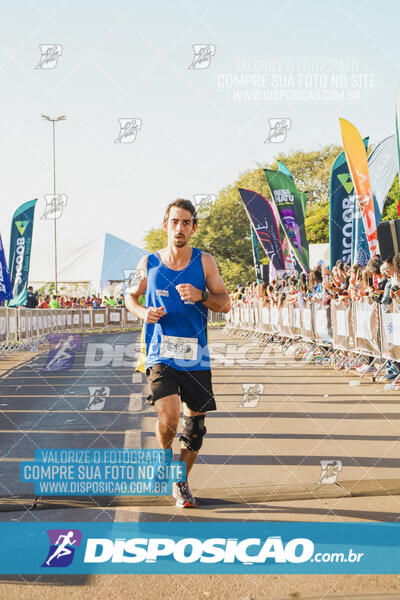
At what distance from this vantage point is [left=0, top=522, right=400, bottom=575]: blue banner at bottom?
12.3 feet

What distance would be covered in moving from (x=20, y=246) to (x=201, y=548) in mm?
22514

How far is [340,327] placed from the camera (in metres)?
14.2

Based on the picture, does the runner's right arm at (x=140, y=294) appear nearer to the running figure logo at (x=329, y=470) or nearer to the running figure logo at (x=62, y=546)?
the running figure logo at (x=62, y=546)

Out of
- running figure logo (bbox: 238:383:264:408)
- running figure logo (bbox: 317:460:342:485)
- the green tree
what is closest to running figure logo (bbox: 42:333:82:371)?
running figure logo (bbox: 238:383:264:408)

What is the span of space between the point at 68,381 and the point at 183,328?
8.72m

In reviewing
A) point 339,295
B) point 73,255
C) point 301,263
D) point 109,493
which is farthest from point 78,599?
point 73,255

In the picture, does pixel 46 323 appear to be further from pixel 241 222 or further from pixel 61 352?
pixel 241 222

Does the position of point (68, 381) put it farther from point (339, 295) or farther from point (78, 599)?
point (78, 599)

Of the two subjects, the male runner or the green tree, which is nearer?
the male runner

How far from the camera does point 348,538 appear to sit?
13.5 feet

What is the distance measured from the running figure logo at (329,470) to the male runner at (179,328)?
0.99 m

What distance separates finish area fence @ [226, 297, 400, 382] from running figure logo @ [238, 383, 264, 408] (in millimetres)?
1905

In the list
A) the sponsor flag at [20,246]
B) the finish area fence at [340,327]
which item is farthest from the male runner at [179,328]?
the sponsor flag at [20,246]

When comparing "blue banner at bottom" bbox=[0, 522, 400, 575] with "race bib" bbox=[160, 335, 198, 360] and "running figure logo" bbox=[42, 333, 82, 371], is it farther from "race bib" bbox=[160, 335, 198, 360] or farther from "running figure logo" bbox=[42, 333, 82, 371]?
"running figure logo" bbox=[42, 333, 82, 371]
